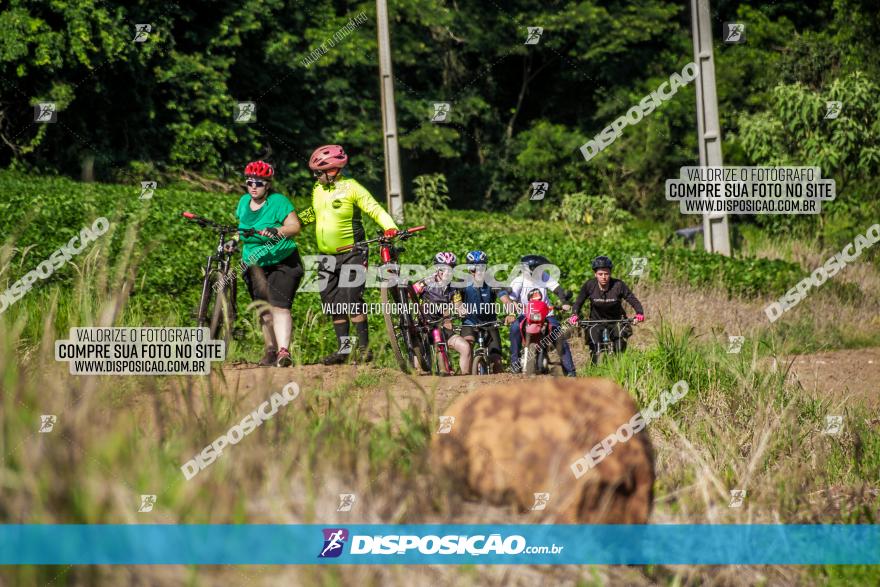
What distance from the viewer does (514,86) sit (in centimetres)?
4175

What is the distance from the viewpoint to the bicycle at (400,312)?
29.8 feet

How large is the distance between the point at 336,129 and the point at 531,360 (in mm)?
22670

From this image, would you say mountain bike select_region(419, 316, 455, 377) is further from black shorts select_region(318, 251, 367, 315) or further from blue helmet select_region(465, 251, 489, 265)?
black shorts select_region(318, 251, 367, 315)

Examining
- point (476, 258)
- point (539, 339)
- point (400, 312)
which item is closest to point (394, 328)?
point (400, 312)

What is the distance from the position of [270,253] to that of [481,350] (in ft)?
9.17

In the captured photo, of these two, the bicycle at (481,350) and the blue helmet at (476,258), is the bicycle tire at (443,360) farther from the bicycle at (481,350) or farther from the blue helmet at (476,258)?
the blue helmet at (476,258)

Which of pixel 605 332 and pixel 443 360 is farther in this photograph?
pixel 605 332

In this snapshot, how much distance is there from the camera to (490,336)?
10648mm

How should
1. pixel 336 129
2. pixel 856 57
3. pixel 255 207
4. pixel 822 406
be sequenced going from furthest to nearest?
1. pixel 336 129
2. pixel 856 57
3. pixel 255 207
4. pixel 822 406

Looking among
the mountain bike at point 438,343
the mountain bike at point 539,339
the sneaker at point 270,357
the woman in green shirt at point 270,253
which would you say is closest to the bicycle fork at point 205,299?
the woman in green shirt at point 270,253

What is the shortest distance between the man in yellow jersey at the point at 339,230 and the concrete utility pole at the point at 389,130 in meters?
9.44

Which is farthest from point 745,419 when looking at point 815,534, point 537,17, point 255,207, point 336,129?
point 537,17

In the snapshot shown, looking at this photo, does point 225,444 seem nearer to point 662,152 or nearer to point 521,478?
point 521,478

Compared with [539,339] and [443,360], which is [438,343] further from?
[539,339]
